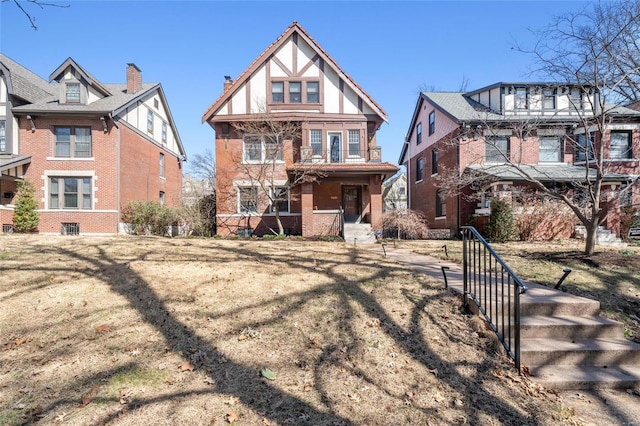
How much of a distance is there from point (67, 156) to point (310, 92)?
44.9ft

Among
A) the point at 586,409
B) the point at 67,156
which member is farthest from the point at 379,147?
the point at 67,156

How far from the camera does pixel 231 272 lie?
21.3 feet

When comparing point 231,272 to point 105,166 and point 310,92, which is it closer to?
point 310,92

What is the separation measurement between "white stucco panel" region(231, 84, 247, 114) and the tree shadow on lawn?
44.5 feet

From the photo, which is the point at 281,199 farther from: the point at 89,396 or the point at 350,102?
the point at 89,396

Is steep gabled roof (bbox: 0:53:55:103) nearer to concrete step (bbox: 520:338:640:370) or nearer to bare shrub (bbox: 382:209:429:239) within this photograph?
bare shrub (bbox: 382:209:429:239)

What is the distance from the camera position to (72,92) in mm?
19078

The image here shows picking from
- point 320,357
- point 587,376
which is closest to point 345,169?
point 320,357

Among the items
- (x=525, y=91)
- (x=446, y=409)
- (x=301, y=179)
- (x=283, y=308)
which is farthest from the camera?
(x=525, y=91)

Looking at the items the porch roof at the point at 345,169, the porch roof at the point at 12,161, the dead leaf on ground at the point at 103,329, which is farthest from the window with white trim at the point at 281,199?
the dead leaf on ground at the point at 103,329

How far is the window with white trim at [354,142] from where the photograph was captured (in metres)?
18.7

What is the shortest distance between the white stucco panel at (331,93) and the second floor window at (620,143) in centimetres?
1586

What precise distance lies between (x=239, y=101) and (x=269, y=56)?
294 centimetres

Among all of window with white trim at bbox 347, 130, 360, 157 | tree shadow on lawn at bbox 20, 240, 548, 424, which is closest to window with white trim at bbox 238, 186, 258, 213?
window with white trim at bbox 347, 130, 360, 157
